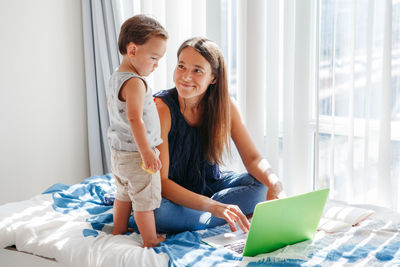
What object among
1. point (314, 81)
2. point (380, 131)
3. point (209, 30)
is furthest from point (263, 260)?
point (209, 30)

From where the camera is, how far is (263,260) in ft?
4.64

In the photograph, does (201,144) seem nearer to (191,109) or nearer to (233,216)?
(191,109)

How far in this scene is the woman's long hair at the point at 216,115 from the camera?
1.88 metres

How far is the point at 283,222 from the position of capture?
1484mm

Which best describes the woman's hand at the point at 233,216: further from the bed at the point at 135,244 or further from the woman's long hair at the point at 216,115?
the woman's long hair at the point at 216,115

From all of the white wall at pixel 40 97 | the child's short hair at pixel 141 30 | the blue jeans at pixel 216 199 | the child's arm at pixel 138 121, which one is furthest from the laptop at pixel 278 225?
the white wall at pixel 40 97

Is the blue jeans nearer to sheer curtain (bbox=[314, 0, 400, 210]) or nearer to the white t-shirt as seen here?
the white t-shirt

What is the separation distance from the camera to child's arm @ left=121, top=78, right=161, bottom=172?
1.46m

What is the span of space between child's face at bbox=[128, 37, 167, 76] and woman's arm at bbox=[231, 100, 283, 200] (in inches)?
20.6

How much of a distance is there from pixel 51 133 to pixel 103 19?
789 mm

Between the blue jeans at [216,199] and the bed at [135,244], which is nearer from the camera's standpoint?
the bed at [135,244]

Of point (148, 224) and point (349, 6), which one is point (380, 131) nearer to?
point (349, 6)

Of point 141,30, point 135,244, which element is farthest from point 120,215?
point 141,30

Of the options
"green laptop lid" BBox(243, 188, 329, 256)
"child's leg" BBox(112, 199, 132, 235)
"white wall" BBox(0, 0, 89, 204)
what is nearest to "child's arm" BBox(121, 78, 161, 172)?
"child's leg" BBox(112, 199, 132, 235)
